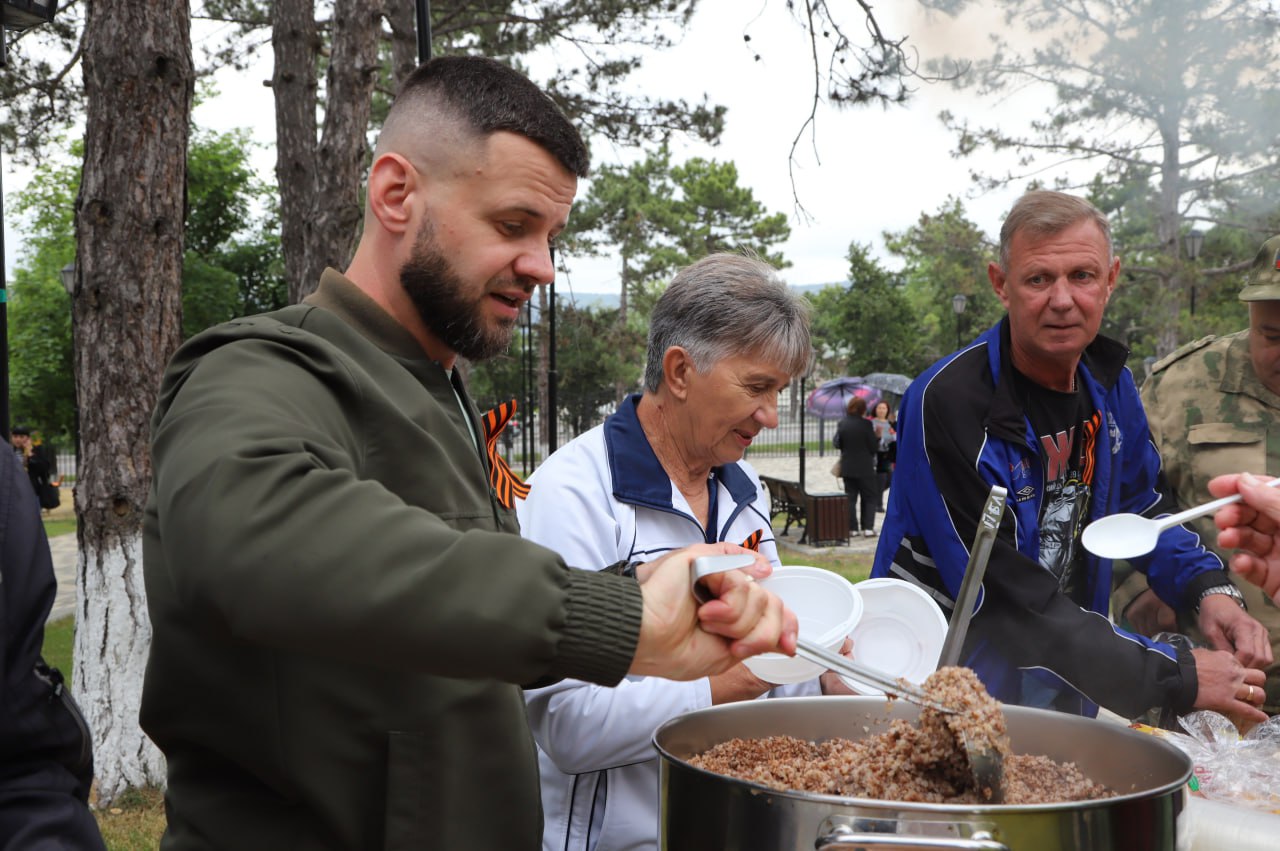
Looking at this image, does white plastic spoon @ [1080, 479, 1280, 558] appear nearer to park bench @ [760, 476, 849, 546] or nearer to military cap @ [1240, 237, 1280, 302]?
military cap @ [1240, 237, 1280, 302]

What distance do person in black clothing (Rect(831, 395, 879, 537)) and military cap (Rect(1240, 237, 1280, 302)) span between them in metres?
10.7

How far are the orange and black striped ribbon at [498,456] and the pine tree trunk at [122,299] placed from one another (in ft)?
8.01

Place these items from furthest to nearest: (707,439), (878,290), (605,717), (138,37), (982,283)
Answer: (878,290) → (982,283) → (138,37) → (707,439) → (605,717)

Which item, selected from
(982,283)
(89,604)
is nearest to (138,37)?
(89,604)

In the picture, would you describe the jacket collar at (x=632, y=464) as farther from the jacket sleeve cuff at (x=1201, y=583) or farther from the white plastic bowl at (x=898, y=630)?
the jacket sleeve cuff at (x=1201, y=583)

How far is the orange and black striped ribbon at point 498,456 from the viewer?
Result: 2.05 meters

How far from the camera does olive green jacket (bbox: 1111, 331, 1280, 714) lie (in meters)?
3.17

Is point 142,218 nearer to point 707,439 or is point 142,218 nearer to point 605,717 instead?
point 707,439

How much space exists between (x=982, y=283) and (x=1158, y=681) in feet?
97.8

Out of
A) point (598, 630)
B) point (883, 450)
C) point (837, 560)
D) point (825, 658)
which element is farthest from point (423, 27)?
point (883, 450)

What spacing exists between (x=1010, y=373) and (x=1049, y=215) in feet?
1.37

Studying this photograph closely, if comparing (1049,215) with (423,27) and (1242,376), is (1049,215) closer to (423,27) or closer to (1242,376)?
(1242,376)

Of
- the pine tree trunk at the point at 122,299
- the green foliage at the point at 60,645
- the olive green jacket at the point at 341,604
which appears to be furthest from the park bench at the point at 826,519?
the olive green jacket at the point at 341,604

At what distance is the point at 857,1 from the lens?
5.54m
